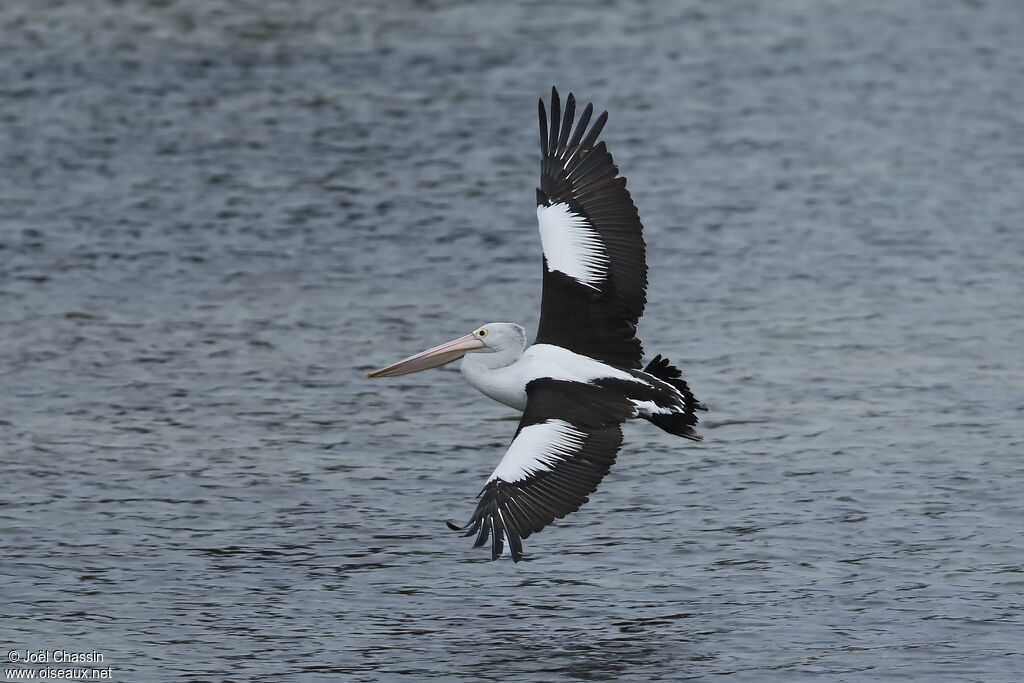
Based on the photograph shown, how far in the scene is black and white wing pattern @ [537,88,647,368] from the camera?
9.34 meters

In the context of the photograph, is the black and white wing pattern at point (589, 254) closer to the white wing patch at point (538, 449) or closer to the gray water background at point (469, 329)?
the white wing patch at point (538, 449)

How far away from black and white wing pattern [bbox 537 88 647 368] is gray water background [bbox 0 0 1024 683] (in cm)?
112

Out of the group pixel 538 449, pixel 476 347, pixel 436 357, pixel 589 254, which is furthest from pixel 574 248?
pixel 538 449

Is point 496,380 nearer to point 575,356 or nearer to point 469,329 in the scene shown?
point 575,356

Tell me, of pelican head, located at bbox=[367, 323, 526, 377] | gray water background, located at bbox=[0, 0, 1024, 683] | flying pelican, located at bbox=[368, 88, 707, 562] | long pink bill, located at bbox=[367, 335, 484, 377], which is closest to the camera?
flying pelican, located at bbox=[368, 88, 707, 562]

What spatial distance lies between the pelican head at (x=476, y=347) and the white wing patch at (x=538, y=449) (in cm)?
104

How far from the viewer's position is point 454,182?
53.9ft

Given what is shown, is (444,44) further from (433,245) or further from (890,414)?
(890,414)

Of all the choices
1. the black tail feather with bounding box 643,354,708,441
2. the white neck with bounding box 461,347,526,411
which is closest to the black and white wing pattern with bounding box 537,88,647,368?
the black tail feather with bounding box 643,354,708,441

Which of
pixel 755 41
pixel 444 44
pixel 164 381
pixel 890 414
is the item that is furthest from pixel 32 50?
pixel 890 414

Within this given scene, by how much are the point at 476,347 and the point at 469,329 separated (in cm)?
292

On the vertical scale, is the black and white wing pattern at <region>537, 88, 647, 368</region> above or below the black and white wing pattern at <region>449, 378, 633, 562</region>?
above

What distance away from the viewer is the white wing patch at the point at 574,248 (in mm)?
9375

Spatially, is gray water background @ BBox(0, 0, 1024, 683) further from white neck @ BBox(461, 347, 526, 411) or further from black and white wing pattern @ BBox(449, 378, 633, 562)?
white neck @ BBox(461, 347, 526, 411)
